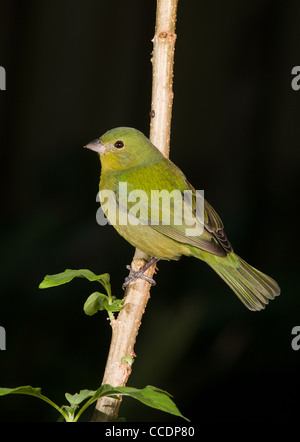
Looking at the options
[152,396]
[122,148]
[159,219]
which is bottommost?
[152,396]

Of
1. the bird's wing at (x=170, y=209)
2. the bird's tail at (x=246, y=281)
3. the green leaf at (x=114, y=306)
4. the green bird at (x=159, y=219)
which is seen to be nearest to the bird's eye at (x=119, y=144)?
the green bird at (x=159, y=219)

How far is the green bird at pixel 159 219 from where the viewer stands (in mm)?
2867

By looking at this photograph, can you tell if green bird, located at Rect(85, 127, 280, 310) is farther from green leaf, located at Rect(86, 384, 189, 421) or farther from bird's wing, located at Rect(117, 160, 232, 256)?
green leaf, located at Rect(86, 384, 189, 421)

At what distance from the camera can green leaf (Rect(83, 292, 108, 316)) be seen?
2.22 metres

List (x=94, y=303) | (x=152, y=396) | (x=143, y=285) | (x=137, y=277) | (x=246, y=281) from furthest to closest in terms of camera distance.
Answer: (x=246, y=281)
(x=137, y=277)
(x=143, y=285)
(x=94, y=303)
(x=152, y=396)

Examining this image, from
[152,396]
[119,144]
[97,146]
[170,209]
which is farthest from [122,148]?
[152,396]

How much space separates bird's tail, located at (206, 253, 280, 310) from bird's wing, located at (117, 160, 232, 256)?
0.34 feet

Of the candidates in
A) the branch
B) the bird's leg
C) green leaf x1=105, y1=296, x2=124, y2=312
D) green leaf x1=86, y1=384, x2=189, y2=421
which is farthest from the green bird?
green leaf x1=86, y1=384, x2=189, y2=421

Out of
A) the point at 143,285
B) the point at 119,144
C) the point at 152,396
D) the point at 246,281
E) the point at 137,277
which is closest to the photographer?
the point at 152,396

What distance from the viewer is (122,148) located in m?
3.11

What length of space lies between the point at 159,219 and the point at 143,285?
36cm

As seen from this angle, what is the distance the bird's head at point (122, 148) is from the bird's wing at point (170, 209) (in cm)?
8

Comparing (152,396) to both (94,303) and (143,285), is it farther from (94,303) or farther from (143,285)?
(143,285)

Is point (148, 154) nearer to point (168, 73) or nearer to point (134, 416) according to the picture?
point (168, 73)
